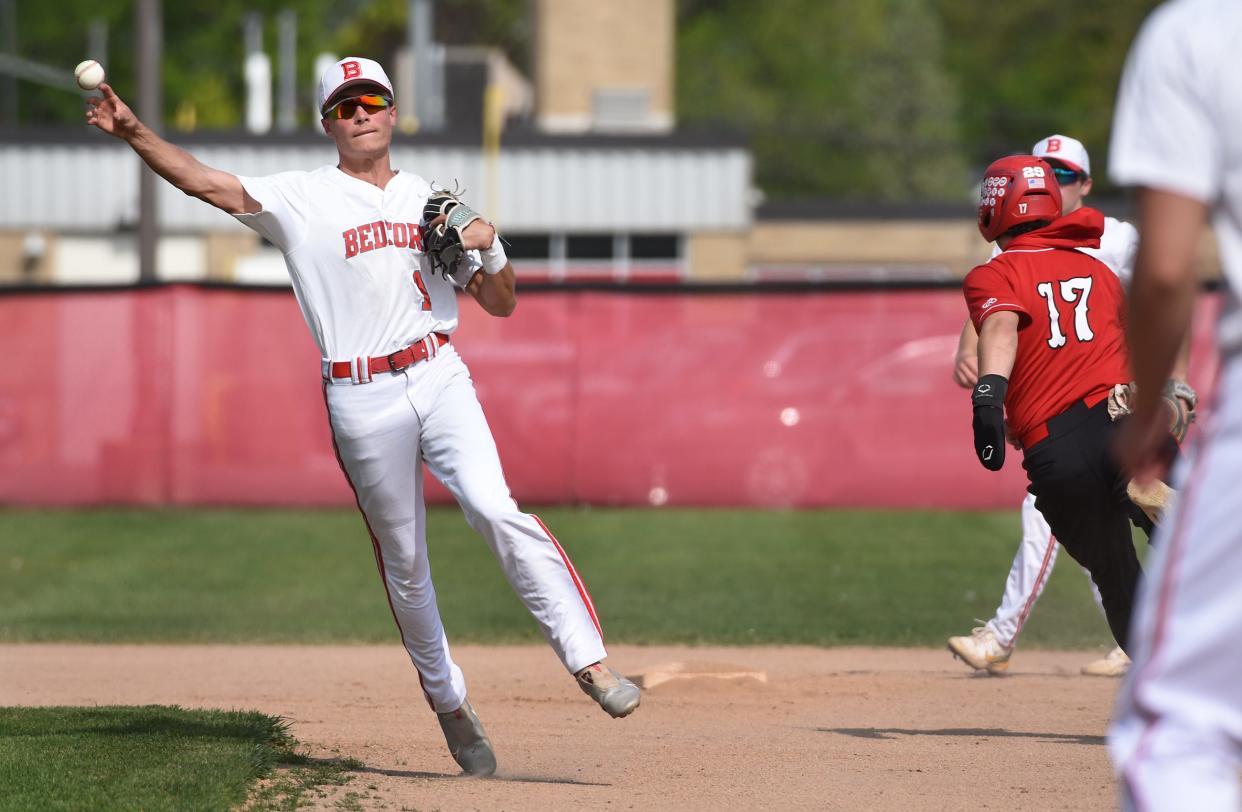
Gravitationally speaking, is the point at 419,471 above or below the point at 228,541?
above

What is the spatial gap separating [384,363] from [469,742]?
1.31 m

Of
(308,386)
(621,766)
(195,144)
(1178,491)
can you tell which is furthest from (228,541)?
(195,144)

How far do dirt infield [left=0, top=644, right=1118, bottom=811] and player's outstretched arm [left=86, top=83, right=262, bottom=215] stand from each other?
188cm

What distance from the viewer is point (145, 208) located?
59.7ft

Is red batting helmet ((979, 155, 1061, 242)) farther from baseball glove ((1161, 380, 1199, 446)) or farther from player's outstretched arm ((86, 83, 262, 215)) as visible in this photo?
player's outstretched arm ((86, 83, 262, 215))

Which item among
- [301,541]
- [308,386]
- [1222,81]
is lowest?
[301,541]

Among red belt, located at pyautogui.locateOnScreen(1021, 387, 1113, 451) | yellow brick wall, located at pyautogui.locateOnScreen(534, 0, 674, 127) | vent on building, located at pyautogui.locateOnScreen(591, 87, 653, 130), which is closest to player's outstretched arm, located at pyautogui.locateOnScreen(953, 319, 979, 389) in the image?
red belt, located at pyautogui.locateOnScreen(1021, 387, 1113, 451)

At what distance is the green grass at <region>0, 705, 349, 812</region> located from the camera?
5.06 meters

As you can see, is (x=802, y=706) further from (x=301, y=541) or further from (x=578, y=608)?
(x=301, y=541)

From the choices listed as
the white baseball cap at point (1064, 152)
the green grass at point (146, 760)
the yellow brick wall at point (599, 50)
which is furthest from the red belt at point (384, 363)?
the yellow brick wall at point (599, 50)

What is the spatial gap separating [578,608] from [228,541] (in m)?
9.13

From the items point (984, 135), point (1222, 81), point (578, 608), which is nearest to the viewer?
point (1222, 81)

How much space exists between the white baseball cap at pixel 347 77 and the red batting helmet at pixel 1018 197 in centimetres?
206

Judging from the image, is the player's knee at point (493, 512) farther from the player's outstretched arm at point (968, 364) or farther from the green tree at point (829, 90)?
the green tree at point (829, 90)
